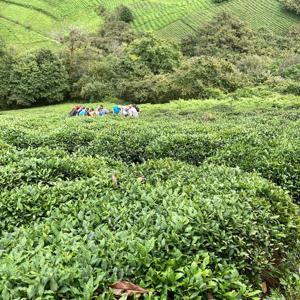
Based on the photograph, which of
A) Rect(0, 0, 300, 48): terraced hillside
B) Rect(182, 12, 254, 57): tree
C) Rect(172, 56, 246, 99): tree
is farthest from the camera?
Rect(0, 0, 300, 48): terraced hillside

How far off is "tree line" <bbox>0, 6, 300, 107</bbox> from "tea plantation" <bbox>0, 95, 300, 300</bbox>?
1231 inches

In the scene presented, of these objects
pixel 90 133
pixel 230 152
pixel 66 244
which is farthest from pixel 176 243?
pixel 90 133

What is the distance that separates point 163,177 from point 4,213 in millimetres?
2989

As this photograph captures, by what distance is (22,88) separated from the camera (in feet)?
149

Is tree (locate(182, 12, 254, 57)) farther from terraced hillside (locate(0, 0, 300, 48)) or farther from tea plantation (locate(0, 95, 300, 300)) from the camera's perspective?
tea plantation (locate(0, 95, 300, 300))

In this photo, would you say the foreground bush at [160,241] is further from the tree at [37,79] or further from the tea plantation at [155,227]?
the tree at [37,79]

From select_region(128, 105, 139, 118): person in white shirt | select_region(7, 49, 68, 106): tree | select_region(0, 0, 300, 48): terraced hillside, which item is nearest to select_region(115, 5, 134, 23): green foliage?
select_region(0, 0, 300, 48): terraced hillside

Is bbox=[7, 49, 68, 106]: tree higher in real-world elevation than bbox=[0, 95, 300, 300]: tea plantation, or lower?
lower

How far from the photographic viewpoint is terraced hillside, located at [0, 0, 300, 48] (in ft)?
220

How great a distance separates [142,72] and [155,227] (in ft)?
140

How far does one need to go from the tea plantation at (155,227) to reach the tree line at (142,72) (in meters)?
31.3

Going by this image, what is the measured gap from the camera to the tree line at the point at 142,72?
39.5 m

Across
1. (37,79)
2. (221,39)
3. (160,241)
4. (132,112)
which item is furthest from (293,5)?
(160,241)

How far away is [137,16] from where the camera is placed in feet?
248
